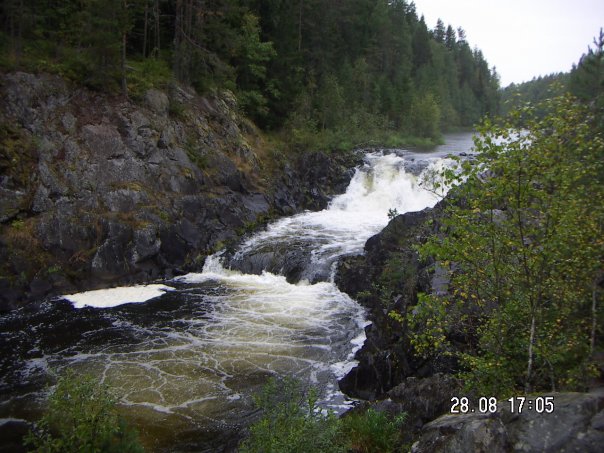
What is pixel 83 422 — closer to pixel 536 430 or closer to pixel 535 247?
pixel 536 430

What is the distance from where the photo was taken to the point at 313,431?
20.3 feet

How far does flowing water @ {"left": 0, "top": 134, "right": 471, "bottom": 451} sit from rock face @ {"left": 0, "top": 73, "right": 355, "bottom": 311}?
1.21 metres

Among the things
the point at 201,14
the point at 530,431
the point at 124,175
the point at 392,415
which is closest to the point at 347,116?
the point at 201,14

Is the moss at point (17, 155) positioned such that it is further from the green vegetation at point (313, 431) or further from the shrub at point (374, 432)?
the shrub at point (374, 432)

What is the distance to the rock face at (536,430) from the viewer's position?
4.80 metres

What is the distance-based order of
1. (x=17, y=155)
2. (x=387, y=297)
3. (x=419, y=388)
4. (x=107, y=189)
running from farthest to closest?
(x=107, y=189)
(x=17, y=155)
(x=387, y=297)
(x=419, y=388)

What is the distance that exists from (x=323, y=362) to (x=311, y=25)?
33.0m

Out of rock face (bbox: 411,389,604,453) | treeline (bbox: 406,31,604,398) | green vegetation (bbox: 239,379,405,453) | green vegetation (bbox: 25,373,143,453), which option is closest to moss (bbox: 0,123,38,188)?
green vegetation (bbox: 25,373,143,453)

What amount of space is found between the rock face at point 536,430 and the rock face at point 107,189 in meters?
15.5

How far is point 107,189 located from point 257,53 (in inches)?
673

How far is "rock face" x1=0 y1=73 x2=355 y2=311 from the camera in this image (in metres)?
17.1

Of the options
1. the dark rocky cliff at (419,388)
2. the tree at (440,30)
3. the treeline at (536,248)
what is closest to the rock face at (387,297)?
the dark rocky cliff at (419,388)

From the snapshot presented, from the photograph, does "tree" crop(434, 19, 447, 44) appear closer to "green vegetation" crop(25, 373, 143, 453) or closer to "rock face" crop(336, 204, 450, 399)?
"rock face" crop(336, 204, 450, 399)

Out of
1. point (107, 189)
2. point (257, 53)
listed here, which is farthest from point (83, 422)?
point (257, 53)
